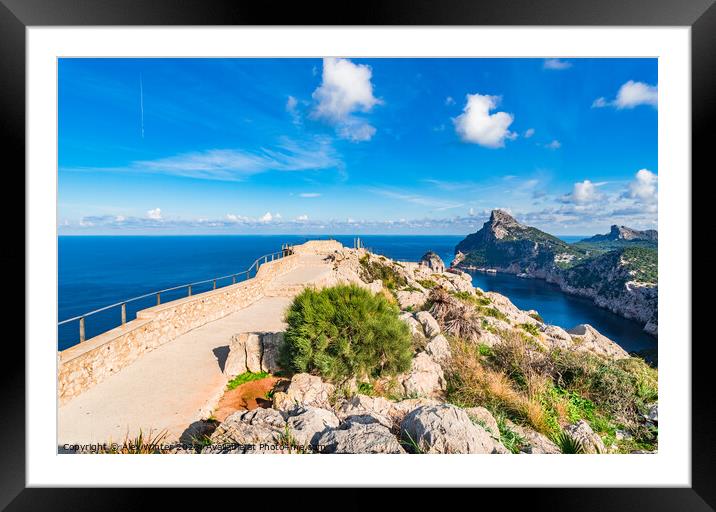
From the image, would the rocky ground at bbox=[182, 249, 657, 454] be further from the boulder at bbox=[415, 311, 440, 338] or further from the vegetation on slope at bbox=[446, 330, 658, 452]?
the boulder at bbox=[415, 311, 440, 338]

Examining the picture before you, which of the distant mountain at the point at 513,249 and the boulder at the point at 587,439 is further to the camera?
the distant mountain at the point at 513,249

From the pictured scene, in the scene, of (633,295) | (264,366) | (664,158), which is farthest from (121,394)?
(633,295)

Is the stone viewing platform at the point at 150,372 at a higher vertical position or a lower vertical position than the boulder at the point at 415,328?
lower

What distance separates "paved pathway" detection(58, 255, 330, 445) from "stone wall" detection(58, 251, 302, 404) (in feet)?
0.50

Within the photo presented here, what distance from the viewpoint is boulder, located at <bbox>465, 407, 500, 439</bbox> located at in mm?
2820

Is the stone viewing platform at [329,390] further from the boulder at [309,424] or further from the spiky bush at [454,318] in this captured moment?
the spiky bush at [454,318]

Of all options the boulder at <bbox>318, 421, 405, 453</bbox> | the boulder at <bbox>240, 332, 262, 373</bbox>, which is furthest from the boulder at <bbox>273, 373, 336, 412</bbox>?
the boulder at <bbox>240, 332, 262, 373</bbox>

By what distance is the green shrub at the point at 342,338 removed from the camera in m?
4.12

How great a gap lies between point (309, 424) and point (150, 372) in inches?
147

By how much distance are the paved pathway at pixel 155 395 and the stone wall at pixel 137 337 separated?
15 cm

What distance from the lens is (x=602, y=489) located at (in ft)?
6.24
